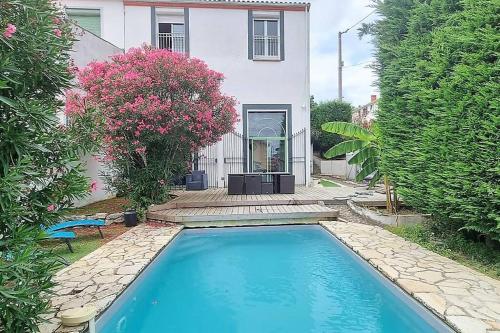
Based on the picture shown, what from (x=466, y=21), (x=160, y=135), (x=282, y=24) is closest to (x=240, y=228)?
(x=160, y=135)

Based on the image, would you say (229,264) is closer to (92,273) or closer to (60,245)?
(92,273)

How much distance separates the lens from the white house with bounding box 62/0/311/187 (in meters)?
15.6

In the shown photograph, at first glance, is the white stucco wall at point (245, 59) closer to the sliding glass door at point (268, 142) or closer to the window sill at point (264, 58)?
the window sill at point (264, 58)

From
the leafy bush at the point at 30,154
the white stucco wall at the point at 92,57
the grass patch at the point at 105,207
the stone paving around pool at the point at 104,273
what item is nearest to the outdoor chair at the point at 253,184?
the grass patch at the point at 105,207

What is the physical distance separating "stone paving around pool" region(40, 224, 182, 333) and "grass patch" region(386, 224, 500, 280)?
5.62 m

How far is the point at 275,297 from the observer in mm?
5414

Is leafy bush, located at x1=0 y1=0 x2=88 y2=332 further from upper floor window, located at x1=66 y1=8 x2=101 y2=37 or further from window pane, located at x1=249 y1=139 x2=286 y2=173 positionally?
upper floor window, located at x1=66 y1=8 x2=101 y2=37

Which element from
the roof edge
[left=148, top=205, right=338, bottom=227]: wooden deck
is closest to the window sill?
the roof edge

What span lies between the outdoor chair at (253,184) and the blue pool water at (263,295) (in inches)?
219

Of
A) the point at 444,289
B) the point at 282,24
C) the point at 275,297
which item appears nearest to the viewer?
the point at 444,289

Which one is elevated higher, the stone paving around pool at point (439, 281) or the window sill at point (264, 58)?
the window sill at point (264, 58)

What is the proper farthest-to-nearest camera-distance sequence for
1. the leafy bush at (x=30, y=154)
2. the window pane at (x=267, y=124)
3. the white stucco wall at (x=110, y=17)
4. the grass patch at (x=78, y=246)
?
the window pane at (x=267, y=124)
the white stucco wall at (x=110, y=17)
the grass patch at (x=78, y=246)
the leafy bush at (x=30, y=154)

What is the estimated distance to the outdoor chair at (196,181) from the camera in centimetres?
1548

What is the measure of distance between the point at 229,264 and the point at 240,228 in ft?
9.01
